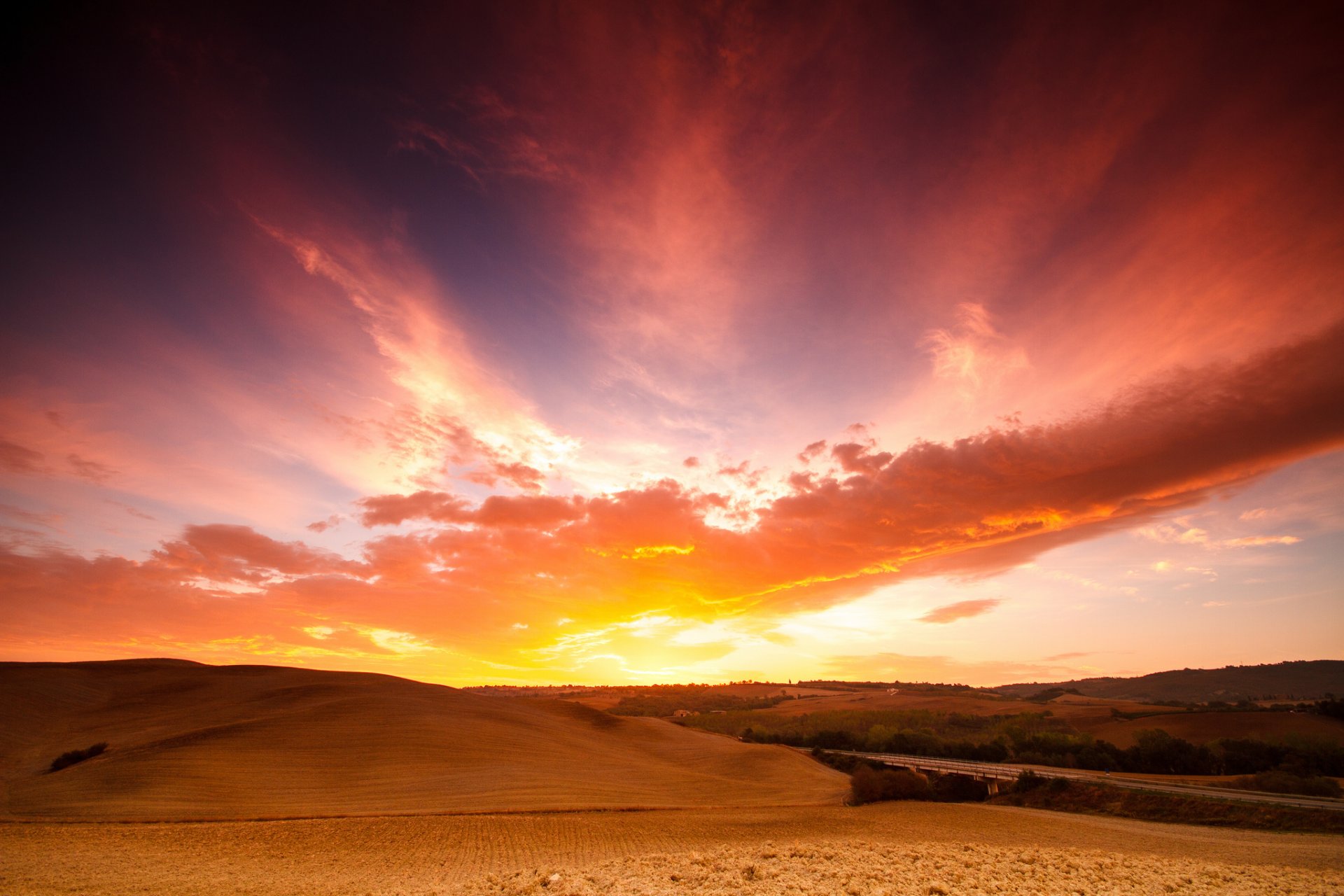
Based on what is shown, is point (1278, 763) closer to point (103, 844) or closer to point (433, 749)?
point (433, 749)

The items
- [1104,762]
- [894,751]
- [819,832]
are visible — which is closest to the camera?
[819,832]

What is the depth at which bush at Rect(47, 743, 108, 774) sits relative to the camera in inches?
1886

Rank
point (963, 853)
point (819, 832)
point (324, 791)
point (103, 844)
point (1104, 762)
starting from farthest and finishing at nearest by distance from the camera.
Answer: point (1104, 762), point (324, 791), point (819, 832), point (103, 844), point (963, 853)

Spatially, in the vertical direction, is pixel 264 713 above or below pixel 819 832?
above

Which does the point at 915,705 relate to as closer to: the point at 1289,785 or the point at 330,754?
the point at 1289,785

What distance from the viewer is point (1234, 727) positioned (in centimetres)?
7206

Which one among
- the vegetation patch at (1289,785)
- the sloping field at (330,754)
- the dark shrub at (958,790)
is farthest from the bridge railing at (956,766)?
the vegetation patch at (1289,785)

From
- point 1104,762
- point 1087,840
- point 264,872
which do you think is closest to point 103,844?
point 264,872

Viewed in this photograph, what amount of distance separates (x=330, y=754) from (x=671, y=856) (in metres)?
43.8

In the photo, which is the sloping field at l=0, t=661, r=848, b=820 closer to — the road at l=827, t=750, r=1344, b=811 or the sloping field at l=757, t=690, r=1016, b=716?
the road at l=827, t=750, r=1344, b=811

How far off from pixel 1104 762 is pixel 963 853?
54.8 m

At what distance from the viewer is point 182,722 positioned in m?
64.5

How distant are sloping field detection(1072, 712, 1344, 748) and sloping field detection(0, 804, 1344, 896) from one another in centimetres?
5075

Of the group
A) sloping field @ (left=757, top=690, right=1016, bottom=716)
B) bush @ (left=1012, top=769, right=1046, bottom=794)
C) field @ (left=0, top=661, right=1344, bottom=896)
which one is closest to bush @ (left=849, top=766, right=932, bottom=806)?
field @ (left=0, top=661, right=1344, bottom=896)
